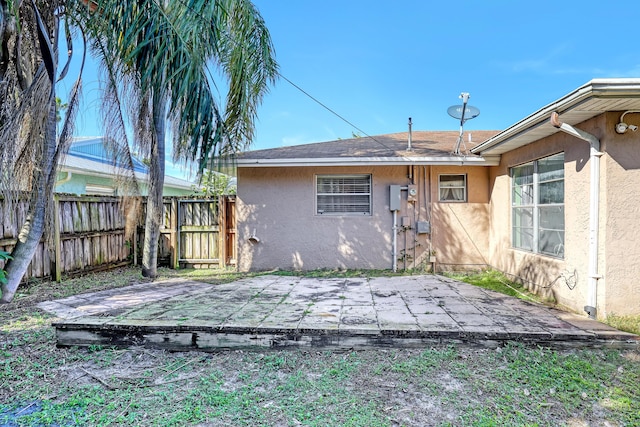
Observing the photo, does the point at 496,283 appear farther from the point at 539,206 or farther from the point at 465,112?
the point at 465,112

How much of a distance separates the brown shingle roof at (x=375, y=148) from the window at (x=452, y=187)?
0.65m

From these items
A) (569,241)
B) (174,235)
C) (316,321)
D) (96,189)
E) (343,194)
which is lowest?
(316,321)

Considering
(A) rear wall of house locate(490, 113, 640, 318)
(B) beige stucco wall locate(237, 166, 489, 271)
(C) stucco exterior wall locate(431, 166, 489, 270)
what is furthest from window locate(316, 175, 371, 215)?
(A) rear wall of house locate(490, 113, 640, 318)

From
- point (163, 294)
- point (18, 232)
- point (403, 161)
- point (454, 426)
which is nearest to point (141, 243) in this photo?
point (18, 232)

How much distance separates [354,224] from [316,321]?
4.35 meters

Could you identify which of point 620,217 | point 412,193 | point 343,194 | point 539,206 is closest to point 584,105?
point 620,217

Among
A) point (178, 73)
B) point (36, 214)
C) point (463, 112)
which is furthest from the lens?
point (463, 112)

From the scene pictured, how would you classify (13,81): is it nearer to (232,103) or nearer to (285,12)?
(232,103)

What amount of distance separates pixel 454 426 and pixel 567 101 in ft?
12.3

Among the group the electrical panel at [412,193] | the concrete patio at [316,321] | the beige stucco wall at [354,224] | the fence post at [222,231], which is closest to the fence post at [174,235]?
the fence post at [222,231]

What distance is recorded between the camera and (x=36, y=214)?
5090 mm

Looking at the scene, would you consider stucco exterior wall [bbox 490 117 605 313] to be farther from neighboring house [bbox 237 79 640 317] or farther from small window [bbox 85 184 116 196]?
small window [bbox 85 184 116 196]

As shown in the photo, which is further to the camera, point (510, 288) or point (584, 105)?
point (510, 288)

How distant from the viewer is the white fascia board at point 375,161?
7152mm
